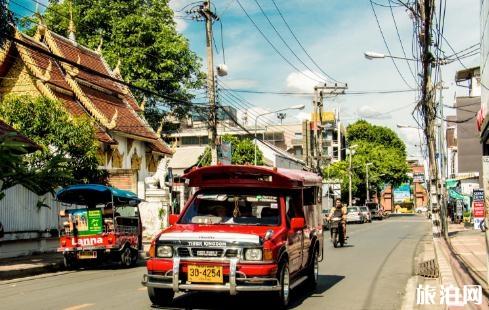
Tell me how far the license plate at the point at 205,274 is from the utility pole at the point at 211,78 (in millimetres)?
15808

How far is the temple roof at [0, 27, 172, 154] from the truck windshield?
2051 cm

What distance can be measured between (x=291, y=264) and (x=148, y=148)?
29.6 metres

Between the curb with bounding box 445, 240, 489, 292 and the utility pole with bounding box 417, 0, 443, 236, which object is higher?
the utility pole with bounding box 417, 0, 443, 236

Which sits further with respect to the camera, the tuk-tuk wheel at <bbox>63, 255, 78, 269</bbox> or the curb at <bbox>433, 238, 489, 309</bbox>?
the tuk-tuk wheel at <bbox>63, 255, 78, 269</bbox>

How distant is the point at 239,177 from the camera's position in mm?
9922

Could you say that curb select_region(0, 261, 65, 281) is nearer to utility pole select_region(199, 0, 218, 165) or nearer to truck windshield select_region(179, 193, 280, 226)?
truck windshield select_region(179, 193, 280, 226)

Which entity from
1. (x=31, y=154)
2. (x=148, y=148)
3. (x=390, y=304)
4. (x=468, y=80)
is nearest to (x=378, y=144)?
(x=468, y=80)

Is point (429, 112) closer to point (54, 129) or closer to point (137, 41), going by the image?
point (54, 129)

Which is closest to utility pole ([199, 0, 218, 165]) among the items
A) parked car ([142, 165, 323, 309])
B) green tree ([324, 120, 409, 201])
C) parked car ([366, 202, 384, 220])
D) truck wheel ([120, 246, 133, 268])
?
truck wheel ([120, 246, 133, 268])

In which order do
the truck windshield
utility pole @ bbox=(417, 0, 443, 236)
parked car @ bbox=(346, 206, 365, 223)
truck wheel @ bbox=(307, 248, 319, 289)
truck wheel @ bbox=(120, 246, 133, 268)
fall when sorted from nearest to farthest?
the truck windshield
truck wheel @ bbox=(307, 248, 319, 289)
truck wheel @ bbox=(120, 246, 133, 268)
utility pole @ bbox=(417, 0, 443, 236)
parked car @ bbox=(346, 206, 365, 223)

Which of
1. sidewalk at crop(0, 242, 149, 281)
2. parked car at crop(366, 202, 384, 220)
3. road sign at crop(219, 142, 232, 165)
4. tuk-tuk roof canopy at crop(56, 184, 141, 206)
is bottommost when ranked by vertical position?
parked car at crop(366, 202, 384, 220)

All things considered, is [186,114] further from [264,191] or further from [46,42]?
[264,191]

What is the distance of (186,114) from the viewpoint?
45.9 meters

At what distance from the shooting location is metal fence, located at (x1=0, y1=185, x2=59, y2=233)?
62.7 feet
